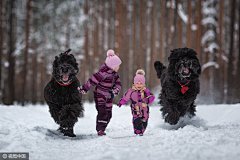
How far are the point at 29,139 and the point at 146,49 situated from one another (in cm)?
565

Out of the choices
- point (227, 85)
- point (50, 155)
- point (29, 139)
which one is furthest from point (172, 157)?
point (227, 85)

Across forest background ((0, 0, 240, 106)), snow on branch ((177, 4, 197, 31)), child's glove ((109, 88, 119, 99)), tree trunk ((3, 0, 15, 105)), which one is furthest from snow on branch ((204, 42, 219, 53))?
tree trunk ((3, 0, 15, 105))

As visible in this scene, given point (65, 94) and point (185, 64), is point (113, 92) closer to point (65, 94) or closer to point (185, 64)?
point (65, 94)

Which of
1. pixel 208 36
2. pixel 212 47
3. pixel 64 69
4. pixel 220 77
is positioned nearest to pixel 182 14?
pixel 208 36

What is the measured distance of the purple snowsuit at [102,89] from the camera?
3.57 meters

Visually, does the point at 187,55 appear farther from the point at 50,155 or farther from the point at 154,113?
the point at 50,155

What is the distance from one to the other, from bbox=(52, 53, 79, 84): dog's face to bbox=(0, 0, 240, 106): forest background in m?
4.31

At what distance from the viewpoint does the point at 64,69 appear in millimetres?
3363

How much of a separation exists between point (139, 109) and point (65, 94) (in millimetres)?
1195

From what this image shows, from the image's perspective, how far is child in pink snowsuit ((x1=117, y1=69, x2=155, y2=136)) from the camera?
341 cm

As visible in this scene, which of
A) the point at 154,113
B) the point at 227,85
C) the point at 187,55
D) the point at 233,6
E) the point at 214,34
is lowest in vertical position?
the point at 154,113

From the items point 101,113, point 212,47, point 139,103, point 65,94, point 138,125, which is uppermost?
point 212,47

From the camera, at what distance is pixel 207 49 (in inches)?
276

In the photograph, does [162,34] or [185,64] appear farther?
[162,34]
